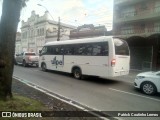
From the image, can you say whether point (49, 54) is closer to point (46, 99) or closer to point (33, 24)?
point (46, 99)

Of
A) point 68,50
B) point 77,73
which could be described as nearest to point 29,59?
point 68,50

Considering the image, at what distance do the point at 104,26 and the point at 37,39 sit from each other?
25091 mm

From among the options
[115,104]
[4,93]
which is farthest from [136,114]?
[4,93]

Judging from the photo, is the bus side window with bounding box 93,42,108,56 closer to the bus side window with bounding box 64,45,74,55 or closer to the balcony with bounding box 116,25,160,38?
the bus side window with bounding box 64,45,74,55

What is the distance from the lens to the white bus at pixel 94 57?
41.0ft

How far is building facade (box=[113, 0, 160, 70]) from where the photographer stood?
942 inches

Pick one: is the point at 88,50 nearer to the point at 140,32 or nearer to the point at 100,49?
the point at 100,49

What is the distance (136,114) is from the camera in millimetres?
6863

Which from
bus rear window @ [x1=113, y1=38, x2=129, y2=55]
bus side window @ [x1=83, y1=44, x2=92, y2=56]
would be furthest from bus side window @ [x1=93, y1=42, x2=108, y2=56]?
bus rear window @ [x1=113, y1=38, x2=129, y2=55]

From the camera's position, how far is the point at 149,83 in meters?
10.2

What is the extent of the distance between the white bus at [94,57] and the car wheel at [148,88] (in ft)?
7.84

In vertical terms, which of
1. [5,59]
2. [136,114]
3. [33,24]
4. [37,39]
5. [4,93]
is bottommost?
[136,114]

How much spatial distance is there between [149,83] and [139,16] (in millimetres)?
18594

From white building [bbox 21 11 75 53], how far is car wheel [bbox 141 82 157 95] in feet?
104
